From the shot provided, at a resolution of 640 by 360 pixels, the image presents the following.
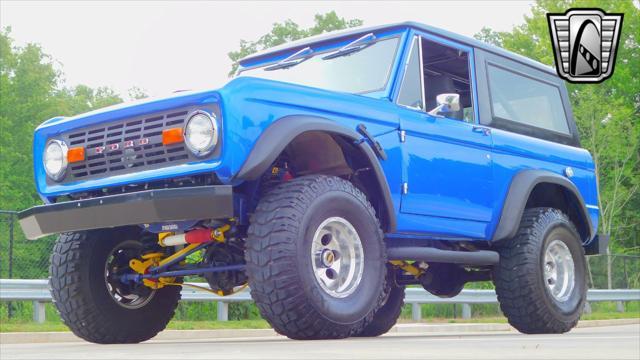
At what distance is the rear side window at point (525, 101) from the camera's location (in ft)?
27.6

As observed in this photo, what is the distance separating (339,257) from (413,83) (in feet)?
6.11

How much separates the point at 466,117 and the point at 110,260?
3113 millimetres

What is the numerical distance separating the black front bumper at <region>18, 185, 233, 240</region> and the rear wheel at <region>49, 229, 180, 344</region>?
45 centimetres

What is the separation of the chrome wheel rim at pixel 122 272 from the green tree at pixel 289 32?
38.0m

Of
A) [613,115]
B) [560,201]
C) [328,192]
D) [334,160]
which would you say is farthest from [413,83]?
[613,115]

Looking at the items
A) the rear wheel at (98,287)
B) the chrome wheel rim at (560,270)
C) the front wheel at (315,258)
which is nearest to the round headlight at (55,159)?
the rear wheel at (98,287)

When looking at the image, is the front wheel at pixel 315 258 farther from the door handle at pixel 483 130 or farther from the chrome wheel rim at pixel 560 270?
the chrome wheel rim at pixel 560 270

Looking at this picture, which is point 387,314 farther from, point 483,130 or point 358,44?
point 358,44

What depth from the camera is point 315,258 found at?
230 inches

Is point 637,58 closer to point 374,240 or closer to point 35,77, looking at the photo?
point 35,77

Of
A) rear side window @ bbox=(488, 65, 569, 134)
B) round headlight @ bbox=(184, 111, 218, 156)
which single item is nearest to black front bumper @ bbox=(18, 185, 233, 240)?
round headlight @ bbox=(184, 111, 218, 156)

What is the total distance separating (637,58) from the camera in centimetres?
3416

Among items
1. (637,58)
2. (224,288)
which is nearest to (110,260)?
(224,288)

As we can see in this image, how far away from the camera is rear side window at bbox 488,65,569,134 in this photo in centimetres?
841
